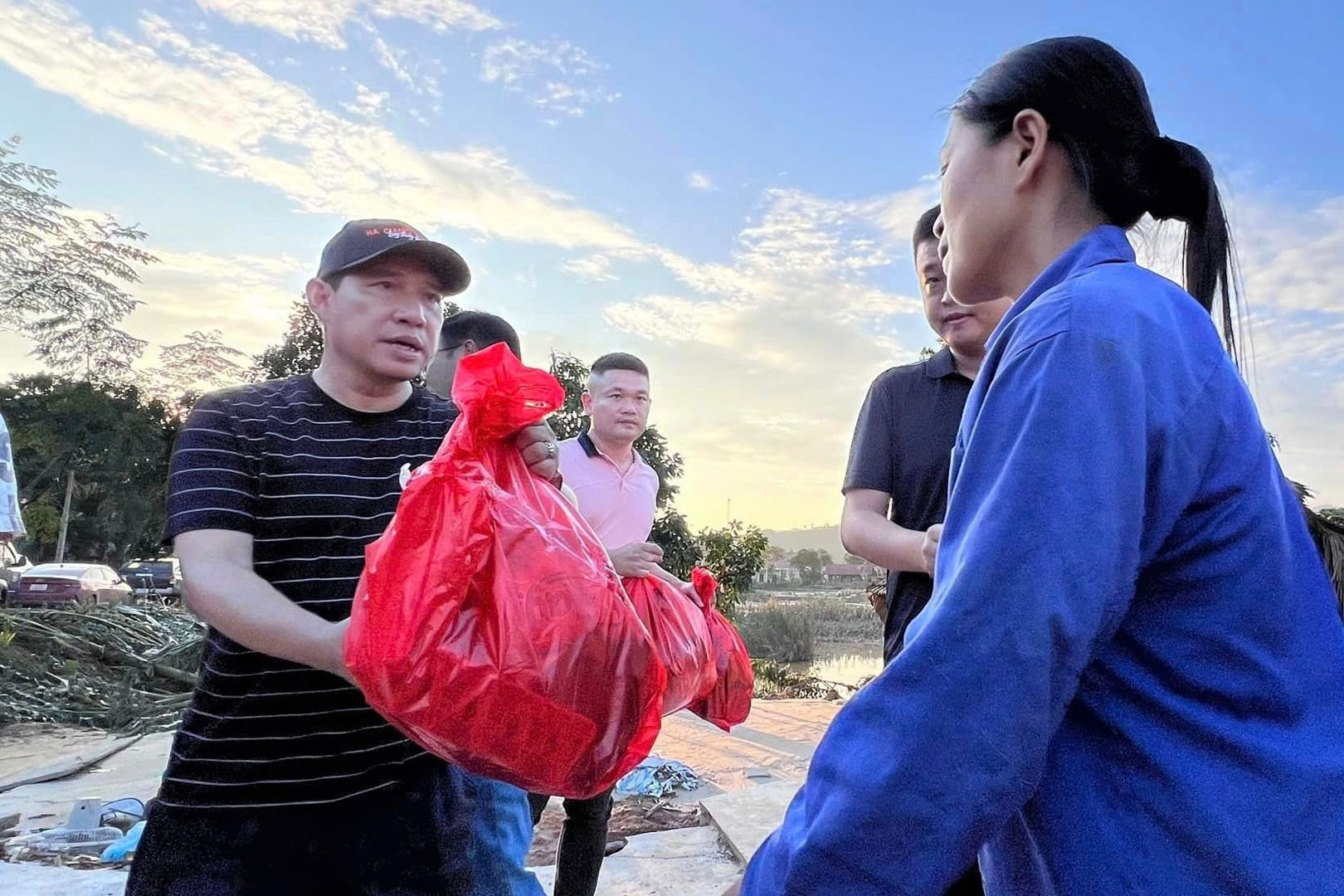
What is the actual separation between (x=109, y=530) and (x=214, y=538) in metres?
36.5

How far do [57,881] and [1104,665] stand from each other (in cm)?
387

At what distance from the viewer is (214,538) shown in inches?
63.6

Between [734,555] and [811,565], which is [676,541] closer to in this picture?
[734,555]

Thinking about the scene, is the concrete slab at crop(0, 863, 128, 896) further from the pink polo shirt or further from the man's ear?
the man's ear

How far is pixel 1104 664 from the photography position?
32.4 inches

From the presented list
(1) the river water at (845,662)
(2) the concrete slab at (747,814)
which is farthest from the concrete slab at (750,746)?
(1) the river water at (845,662)

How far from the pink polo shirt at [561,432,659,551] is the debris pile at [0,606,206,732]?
4.79 metres

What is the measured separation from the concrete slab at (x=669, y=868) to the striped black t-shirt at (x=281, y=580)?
68.1 inches

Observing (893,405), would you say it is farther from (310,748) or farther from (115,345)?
(115,345)

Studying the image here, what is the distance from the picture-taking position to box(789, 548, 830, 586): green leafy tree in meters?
52.3

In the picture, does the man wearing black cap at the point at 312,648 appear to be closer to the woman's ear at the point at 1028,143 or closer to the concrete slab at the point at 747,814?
the woman's ear at the point at 1028,143

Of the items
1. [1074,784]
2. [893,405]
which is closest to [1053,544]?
[1074,784]

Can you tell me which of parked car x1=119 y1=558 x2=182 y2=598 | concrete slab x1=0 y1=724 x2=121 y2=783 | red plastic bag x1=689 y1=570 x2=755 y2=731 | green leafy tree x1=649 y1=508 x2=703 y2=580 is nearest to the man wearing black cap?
red plastic bag x1=689 y1=570 x2=755 y2=731

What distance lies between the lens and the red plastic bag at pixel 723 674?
8.53ft
